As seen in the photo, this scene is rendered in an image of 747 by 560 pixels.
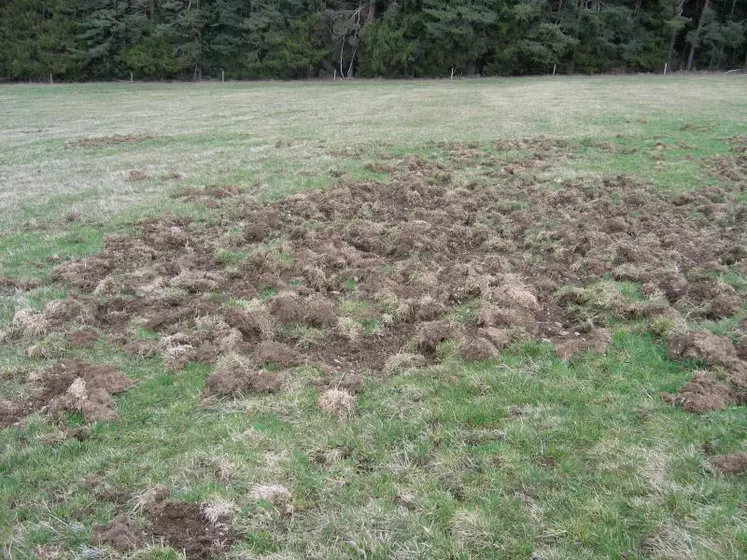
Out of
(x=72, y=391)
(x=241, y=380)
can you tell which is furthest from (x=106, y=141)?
(x=241, y=380)

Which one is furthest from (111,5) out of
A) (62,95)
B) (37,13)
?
(62,95)

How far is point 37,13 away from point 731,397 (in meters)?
64.2

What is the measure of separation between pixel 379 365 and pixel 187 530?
2463 millimetres

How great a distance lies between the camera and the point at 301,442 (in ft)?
14.2

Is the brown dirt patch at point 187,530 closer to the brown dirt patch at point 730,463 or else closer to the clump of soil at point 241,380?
the clump of soil at point 241,380

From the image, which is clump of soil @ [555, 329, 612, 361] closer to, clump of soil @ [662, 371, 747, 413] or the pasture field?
the pasture field

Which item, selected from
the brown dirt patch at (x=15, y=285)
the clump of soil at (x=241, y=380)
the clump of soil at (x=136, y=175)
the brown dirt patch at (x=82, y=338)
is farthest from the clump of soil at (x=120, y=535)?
the clump of soil at (x=136, y=175)

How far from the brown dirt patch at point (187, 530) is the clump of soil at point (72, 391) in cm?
133

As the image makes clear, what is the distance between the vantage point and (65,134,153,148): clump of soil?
1752cm

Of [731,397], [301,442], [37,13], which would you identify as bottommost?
[301,442]

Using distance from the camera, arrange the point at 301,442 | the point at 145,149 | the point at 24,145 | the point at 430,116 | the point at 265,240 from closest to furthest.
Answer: the point at 301,442 → the point at 265,240 → the point at 145,149 → the point at 24,145 → the point at 430,116

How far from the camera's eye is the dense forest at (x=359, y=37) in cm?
4731

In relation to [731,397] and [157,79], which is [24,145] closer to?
[731,397]

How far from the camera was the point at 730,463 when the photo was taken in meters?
3.77
